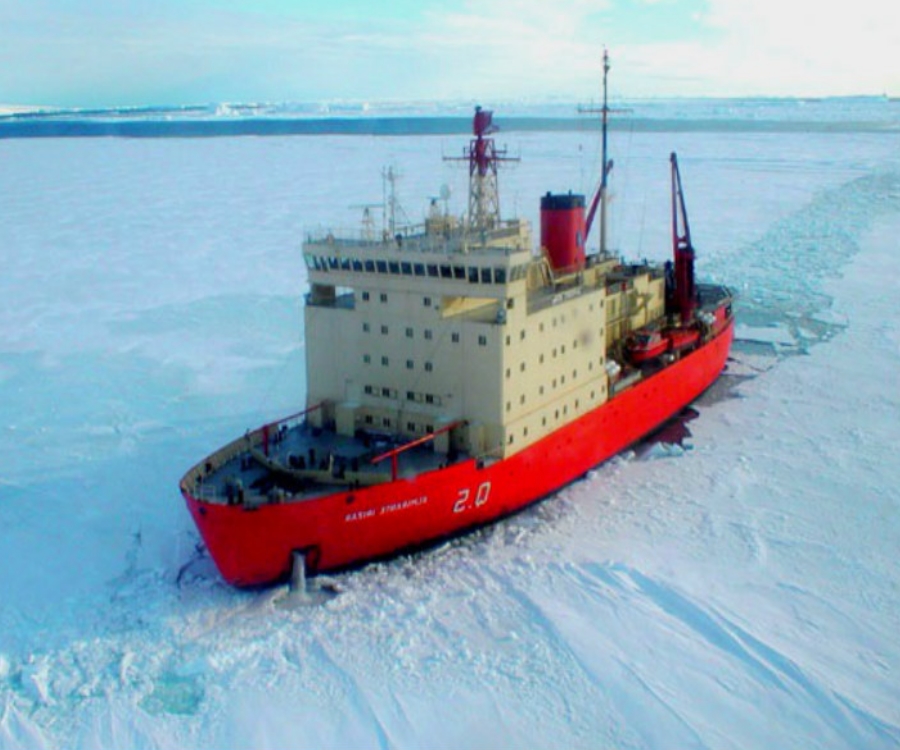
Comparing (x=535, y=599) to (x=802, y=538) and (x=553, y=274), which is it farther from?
(x=553, y=274)

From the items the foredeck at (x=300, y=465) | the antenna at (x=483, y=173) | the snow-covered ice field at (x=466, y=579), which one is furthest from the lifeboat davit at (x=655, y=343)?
the foredeck at (x=300, y=465)

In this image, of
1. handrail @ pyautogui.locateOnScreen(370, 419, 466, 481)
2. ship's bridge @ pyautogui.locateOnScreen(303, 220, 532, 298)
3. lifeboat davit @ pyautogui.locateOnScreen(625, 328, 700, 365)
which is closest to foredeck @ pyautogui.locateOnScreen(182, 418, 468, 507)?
handrail @ pyautogui.locateOnScreen(370, 419, 466, 481)

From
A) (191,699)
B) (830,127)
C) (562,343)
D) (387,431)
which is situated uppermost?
(830,127)

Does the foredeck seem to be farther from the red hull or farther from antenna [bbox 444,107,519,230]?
antenna [bbox 444,107,519,230]

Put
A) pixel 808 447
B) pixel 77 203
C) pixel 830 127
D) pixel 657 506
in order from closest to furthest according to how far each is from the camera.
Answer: pixel 657 506 → pixel 808 447 → pixel 77 203 → pixel 830 127

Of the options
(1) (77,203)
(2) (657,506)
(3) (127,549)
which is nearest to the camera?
(3) (127,549)

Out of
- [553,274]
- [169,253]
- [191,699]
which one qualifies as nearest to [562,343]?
[553,274]

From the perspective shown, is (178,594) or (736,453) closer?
(178,594)
